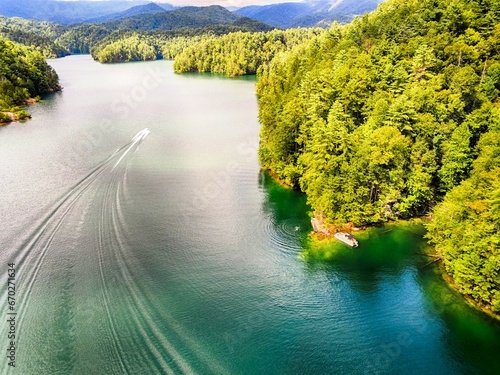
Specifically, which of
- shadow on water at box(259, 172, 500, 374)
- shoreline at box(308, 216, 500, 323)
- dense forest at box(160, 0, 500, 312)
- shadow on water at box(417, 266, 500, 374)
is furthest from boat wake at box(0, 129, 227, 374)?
dense forest at box(160, 0, 500, 312)

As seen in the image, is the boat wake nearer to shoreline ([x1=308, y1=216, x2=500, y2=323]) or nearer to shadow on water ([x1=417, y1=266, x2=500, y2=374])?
shadow on water ([x1=417, y1=266, x2=500, y2=374])

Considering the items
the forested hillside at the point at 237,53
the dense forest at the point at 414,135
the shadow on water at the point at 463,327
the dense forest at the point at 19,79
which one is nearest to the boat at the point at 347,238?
the dense forest at the point at 414,135

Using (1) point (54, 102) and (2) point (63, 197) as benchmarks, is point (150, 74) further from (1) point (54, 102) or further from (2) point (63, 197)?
(2) point (63, 197)

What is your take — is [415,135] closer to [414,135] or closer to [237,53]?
[414,135]

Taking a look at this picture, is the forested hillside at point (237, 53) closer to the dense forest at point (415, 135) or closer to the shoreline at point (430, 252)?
the dense forest at point (415, 135)

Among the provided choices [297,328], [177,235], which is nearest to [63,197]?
[177,235]

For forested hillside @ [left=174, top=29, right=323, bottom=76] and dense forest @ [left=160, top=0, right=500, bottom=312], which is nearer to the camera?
dense forest @ [left=160, top=0, right=500, bottom=312]
